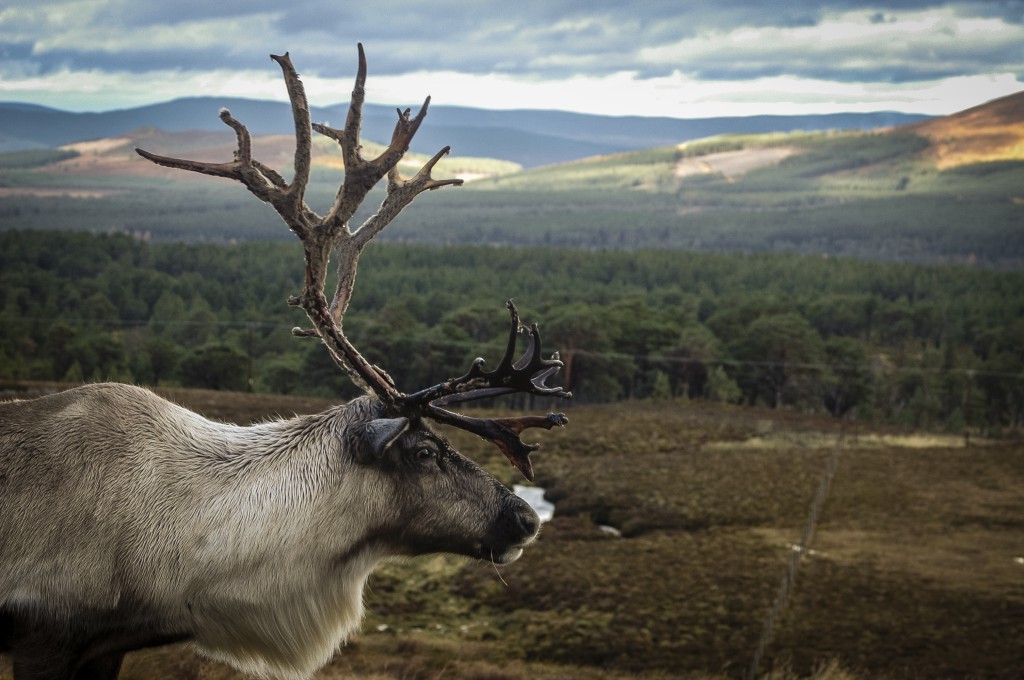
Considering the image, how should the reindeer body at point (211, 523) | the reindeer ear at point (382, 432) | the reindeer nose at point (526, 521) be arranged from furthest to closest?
the reindeer nose at point (526, 521), the reindeer ear at point (382, 432), the reindeer body at point (211, 523)

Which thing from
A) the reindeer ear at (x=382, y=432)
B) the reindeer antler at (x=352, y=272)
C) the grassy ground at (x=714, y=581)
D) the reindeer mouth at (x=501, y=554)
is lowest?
the grassy ground at (x=714, y=581)

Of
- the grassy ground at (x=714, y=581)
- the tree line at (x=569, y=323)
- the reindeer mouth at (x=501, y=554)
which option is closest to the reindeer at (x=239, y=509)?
the reindeer mouth at (x=501, y=554)

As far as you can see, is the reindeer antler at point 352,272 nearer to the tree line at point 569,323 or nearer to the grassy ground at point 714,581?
the grassy ground at point 714,581

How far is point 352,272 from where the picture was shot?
268 inches

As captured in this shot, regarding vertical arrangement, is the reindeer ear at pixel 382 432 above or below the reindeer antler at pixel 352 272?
below

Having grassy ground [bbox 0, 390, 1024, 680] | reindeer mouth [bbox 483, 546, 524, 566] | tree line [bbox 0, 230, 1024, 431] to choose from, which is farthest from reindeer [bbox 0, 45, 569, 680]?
tree line [bbox 0, 230, 1024, 431]

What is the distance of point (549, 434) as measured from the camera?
106 feet

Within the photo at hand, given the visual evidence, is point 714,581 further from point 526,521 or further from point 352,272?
point 352,272

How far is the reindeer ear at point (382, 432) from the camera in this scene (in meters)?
5.55

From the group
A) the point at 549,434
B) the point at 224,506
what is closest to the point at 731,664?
the point at 224,506

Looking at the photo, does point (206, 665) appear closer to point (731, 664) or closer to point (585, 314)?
point (731, 664)

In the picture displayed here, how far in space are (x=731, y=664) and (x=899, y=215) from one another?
199 metres

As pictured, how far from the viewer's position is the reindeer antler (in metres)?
5.91

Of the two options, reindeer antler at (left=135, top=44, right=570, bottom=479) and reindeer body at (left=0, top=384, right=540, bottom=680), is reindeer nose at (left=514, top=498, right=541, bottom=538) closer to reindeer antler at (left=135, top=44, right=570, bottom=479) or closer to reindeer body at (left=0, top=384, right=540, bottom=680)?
reindeer body at (left=0, top=384, right=540, bottom=680)
